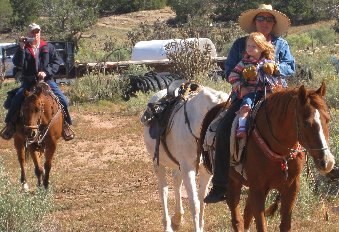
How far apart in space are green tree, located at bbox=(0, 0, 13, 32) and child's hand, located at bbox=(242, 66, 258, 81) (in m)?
51.7

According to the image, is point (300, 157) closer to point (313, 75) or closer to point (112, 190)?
point (112, 190)

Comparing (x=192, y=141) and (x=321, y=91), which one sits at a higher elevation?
(x=321, y=91)

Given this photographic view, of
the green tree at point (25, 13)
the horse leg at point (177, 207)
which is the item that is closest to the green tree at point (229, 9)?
the green tree at point (25, 13)

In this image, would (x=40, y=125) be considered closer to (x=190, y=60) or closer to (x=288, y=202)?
(x=288, y=202)

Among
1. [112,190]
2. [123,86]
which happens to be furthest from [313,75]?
[112,190]

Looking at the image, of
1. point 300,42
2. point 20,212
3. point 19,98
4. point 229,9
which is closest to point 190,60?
point 19,98

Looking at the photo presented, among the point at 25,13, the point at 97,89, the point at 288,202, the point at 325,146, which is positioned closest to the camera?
the point at 325,146

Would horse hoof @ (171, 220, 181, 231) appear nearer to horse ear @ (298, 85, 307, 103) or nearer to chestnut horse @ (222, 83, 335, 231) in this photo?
chestnut horse @ (222, 83, 335, 231)

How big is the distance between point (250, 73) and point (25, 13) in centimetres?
5064

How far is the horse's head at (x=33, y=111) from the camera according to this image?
32.9 feet

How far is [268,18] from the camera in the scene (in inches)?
252

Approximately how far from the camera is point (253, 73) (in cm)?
594

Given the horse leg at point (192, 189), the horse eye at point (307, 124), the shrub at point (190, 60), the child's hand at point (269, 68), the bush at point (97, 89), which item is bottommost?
the bush at point (97, 89)

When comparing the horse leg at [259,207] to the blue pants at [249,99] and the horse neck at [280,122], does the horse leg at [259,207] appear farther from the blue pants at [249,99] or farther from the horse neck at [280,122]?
the blue pants at [249,99]
